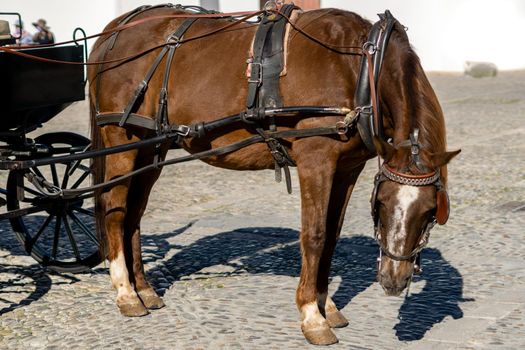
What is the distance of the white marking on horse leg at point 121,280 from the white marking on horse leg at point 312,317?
115 centimetres

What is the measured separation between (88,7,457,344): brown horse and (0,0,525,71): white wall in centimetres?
1597

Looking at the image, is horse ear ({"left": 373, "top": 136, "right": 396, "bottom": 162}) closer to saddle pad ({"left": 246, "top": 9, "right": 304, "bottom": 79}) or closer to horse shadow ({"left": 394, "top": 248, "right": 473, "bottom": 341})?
saddle pad ({"left": 246, "top": 9, "right": 304, "bottom": 79})

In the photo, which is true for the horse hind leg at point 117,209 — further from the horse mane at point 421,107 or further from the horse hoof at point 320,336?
the horse mane at point 421,107

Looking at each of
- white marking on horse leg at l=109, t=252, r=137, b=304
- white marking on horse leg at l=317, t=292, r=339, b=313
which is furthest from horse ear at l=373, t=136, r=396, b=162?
white marking on horse leg at l=109, t=252, r=137, b=304

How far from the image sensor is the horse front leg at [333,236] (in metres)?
5.46

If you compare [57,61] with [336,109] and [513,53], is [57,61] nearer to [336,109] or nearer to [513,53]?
[336,109]

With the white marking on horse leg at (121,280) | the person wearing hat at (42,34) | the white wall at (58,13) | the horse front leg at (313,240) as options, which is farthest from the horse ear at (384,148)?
the white wall at (58,13)

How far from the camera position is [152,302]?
5945 mm

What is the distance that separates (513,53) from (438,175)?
794 inches

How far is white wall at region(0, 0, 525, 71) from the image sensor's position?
2175cm

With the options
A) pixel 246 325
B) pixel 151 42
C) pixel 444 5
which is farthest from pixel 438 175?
pixel 444 5

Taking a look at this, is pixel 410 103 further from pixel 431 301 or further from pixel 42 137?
pixel 42 137

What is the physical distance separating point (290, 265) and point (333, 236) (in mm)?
1241

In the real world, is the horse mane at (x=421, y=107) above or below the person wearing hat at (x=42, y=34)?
above
